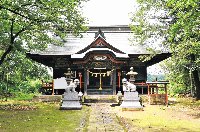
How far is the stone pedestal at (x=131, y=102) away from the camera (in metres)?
17.7

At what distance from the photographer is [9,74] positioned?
1081 inches

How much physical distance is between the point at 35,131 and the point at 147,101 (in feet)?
47.2

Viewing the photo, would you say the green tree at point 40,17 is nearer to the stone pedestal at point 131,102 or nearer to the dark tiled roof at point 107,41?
the stone pedestal at point 131,102

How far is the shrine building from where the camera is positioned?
26.5 metres

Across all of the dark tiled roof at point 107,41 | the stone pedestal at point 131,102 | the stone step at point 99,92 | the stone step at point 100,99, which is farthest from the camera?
the dark tiled roof at point 107,41

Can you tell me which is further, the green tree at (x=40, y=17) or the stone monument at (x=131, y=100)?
the stone monument at (x=131, y=100)

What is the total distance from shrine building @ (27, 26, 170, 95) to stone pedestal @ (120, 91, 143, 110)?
818cm

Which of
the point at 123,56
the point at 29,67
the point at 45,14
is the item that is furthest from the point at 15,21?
the point at 123,56

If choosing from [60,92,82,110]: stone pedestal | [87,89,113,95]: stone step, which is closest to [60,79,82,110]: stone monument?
[60,92,82,110]: stone pedestal

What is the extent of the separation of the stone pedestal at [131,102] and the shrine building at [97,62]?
818 centimetres

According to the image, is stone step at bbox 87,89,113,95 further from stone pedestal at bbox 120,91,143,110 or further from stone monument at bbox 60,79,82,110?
stone monument at bbox 60,79,82,110

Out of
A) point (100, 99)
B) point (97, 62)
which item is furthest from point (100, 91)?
point (100, 99)

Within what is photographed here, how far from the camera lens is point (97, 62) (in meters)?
27.2

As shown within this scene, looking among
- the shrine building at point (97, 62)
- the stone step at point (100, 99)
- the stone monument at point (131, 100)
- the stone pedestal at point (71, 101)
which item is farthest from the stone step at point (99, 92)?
the stone pedestal at point (71, 101)
